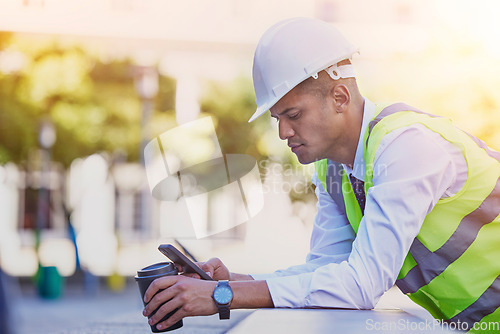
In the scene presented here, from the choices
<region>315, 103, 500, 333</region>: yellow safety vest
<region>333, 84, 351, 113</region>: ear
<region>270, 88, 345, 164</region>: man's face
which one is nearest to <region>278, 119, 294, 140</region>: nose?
<region>270, 88, 345, 164</region>: man's face

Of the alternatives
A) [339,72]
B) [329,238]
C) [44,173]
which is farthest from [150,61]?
[339,72]

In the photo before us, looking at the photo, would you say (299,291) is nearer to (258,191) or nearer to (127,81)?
(258,191)

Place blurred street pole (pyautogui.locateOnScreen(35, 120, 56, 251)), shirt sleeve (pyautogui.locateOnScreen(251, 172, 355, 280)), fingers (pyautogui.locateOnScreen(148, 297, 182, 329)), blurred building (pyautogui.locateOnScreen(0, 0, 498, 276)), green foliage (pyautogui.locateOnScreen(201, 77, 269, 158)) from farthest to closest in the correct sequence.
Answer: blurred street pole (pyautogui.locateOnScreen(35, 120, 56, 251)), blurred building (pyautogui.locateOnScreen(0, 0, 498, 276)), green foliage (pyautogui.locateOnScreen(201, 77, 269, 158)), shirt sleeve (pyautogui.locateOnScreen(251, 172, 355, 280)), fingers (pyautogui.locateOnScreen(148, 297, 182, 329))

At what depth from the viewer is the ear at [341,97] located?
8.00ft

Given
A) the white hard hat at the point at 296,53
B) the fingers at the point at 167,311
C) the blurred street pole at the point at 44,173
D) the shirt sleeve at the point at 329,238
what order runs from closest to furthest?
the fingers at the point at 167,311, the white hard hat at the point at 296,53, the shirt sleeve at the point at 329,238, the blurred street pole at the point at 44,173

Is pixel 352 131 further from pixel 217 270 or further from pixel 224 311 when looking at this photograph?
pixel 224 311

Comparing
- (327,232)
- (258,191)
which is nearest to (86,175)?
(258,191)

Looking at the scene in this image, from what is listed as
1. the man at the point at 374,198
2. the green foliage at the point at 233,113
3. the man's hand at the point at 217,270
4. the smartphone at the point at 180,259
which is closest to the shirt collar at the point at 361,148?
the man at the point at 374,198

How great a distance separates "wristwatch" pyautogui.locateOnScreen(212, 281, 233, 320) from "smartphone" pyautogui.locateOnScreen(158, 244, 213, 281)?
0.14 m

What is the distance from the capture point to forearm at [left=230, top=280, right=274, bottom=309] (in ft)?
6.52

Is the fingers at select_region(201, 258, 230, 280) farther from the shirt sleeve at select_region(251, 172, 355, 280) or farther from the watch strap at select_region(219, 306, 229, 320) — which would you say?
the watch strap at select_region(219, 306, 229, 320)

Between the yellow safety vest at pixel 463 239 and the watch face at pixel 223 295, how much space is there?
0.61 m

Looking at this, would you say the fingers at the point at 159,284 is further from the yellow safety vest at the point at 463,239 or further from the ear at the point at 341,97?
the ear at the point at 341,97

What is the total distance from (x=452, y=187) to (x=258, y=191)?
10.9m
